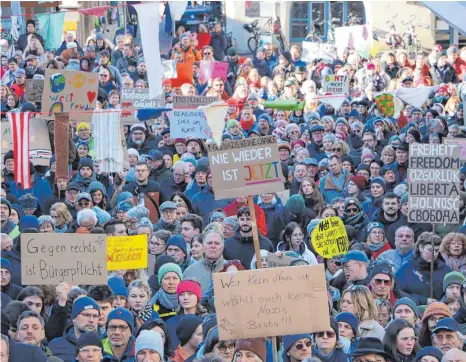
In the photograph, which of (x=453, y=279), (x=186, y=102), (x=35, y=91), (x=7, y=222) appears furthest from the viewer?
(x=35, y=91)

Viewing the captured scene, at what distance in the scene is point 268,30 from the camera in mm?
32406

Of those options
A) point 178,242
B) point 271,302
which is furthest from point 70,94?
point 271,302

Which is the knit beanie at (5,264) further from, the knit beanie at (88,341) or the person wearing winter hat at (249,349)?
the person wearing winter hat at (249,349)

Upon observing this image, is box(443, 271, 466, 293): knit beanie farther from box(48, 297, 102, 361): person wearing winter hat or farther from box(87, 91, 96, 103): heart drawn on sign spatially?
box(87, 91, 96, 103): heart drawn on sign

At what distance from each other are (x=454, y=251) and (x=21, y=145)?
5.81 metres

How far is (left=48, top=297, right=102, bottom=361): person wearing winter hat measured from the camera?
32.7ft

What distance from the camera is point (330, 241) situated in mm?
12555

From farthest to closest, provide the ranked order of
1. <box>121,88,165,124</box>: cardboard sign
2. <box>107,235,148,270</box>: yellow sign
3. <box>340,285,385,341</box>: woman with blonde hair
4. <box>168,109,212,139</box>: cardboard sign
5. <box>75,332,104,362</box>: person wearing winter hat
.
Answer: <box>121,88,165,124</box>: cardboard sign → <box>168,109,212,139</box>: cardboard sign → <box>107,235,148,270</box>: yellow sign → <box>340,285,385,341</box>: woman with blonde hair → <box>75,332,104,362</box>: person wearing winter hat

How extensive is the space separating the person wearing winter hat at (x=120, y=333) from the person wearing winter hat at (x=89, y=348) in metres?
0.45

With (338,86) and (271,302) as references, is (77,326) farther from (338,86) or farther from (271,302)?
(338,86)

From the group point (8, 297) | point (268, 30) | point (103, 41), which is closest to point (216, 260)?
point (8, 297)

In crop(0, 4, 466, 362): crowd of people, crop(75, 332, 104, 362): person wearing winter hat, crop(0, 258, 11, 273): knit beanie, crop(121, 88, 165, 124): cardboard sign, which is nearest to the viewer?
crop(75, 332, 104, 362): person wearing winter hat

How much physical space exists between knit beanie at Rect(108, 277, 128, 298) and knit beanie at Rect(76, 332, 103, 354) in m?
1.60

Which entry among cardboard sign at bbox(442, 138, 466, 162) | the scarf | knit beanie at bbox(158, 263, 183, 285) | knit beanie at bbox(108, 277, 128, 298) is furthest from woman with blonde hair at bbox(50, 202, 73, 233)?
cardboard sign at bbox(442, 138, 466, 162)
